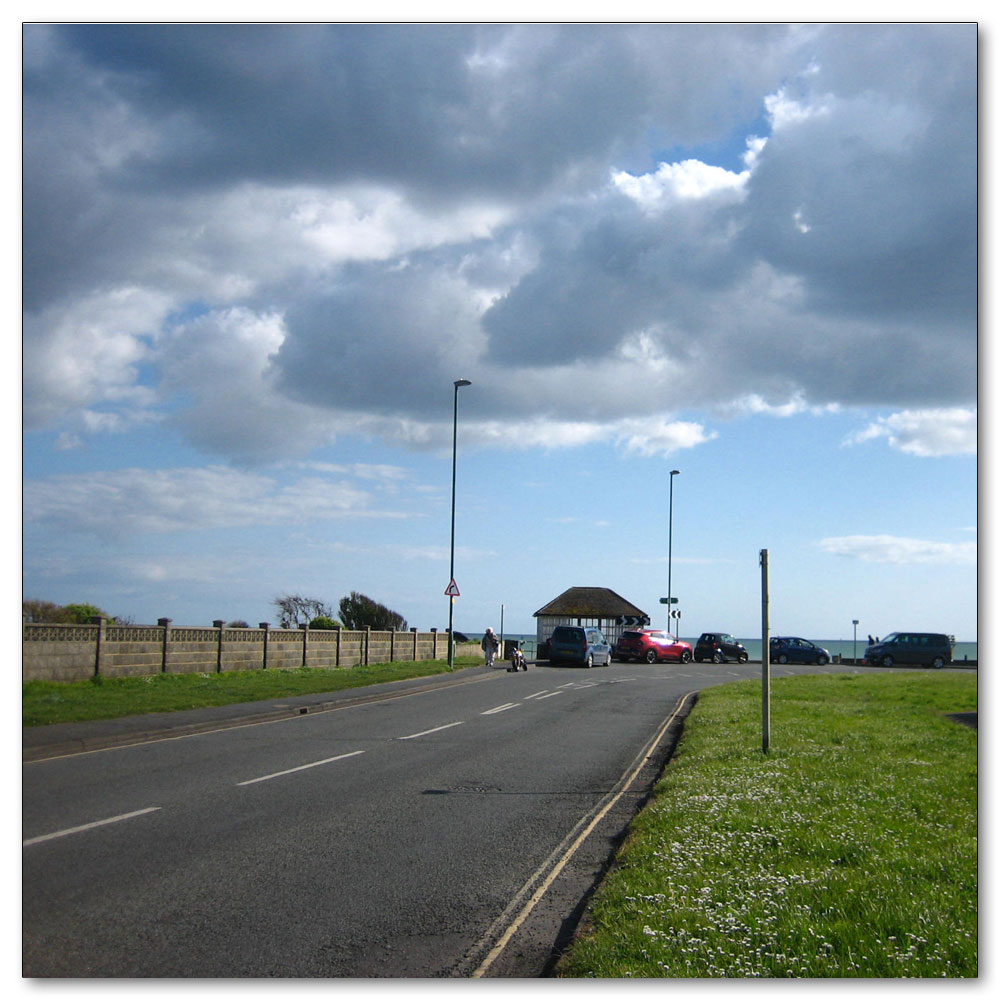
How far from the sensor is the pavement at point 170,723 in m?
12.8

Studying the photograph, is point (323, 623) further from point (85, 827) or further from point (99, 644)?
point (85, 827)

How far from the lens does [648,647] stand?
48.5 m

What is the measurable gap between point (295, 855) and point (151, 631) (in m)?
17.9

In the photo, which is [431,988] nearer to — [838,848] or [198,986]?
[198,986]

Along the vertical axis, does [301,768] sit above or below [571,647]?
above

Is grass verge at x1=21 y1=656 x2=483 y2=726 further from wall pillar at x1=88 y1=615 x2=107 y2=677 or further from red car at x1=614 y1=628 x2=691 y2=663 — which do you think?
red car at x1=614 y1=628 x2=691 y2=663

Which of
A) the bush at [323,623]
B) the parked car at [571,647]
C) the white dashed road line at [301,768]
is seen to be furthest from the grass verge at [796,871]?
the bush at [323,623]

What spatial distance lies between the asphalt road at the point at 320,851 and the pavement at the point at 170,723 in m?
0.51

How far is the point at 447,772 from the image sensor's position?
11.6 metres

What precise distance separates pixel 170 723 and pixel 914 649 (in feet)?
141

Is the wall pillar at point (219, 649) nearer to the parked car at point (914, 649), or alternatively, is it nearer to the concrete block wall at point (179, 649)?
the concrete block wall at point (179, 649)

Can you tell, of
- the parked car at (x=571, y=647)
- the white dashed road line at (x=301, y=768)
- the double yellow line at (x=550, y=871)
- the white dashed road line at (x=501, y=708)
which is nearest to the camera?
the double yellow line at (x=550, y=871)

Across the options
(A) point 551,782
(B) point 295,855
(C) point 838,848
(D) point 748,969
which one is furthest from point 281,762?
(D) point 748,969

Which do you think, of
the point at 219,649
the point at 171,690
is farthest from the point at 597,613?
the point at 171,690
